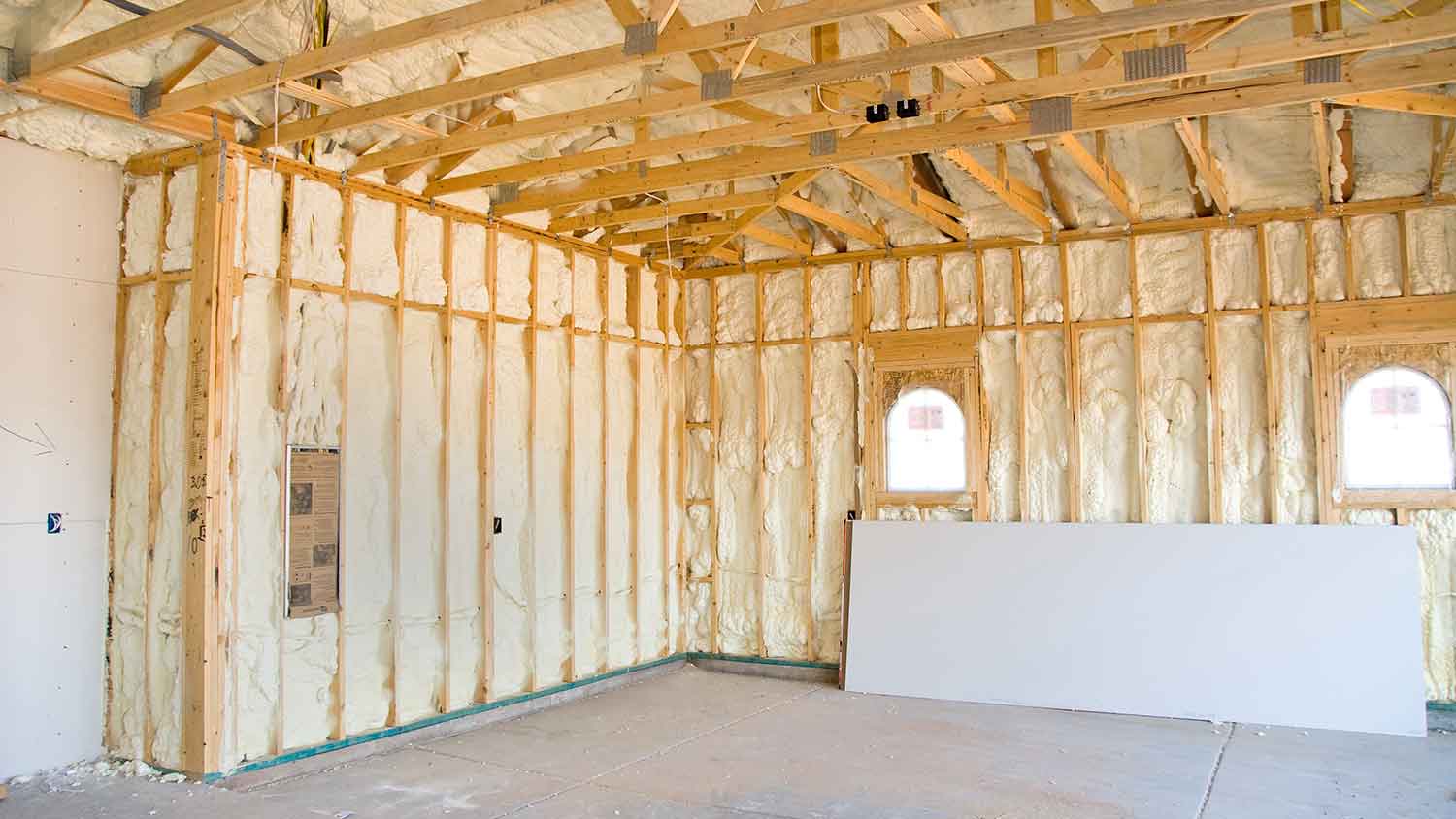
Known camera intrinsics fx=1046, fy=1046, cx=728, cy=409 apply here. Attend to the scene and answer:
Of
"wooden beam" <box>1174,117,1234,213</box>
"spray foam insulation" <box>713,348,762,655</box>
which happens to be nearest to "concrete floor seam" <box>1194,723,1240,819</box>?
"wooden beam" <box>1174,117,1234,213</box>

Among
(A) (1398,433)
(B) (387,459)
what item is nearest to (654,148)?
(B) (387,459)

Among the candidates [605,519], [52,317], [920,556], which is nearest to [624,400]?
[605,519]

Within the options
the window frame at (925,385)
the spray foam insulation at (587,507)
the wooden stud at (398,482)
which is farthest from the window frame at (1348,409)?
the wooden stud at (398,482)

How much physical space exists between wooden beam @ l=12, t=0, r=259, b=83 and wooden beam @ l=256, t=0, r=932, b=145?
102 cm

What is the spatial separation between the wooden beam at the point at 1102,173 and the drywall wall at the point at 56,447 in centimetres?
520

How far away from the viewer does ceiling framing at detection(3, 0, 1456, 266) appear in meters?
4.13

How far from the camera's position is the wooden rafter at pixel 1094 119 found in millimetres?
4516

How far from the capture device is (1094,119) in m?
5.22

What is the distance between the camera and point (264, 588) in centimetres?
578

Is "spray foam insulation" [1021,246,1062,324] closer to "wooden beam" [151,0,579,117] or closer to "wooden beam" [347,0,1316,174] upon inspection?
"wooden beam" [347,0,1316,174]

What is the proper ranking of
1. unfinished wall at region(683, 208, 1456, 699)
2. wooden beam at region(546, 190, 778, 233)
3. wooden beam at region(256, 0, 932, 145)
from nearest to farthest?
wooden beam at region(256, 0, 932, 145), unfinished wall at region(683, 208, 1456, 699), wooden beam at region(546, 190, 778, 233)

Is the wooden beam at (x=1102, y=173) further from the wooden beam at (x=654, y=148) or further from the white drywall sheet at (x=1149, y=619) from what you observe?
the white drywall sheet at (x=1149, y=619)

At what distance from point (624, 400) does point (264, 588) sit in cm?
354

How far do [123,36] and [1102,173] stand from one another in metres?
5.35
